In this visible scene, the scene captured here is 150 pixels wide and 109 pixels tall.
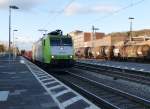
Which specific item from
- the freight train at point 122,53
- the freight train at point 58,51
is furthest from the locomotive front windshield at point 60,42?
the freight train at point 122,53

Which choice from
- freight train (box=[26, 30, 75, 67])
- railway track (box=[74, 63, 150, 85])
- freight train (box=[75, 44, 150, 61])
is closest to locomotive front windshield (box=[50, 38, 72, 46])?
freight train (box=[26, 30, 75, 67])

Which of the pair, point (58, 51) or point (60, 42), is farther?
point (60, 42)

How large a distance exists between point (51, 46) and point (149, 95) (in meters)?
16.5

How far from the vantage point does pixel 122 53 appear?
64.4m

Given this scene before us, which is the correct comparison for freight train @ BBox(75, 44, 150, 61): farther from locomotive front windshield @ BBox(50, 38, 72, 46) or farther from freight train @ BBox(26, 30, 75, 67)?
freight train @ BBox(26, 30, 75, 67)

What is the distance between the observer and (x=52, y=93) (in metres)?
15.6

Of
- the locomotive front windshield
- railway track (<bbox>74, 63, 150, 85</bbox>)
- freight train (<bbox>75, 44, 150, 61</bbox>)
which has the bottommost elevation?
railway track (<bbox>74, 63, 150, 85</bbox>)

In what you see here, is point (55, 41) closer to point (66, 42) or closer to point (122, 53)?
point (66, 42)

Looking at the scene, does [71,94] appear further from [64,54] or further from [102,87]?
[64,54]

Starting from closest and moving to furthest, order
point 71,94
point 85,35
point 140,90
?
point 71,94 → point 140,90 → point 85,35

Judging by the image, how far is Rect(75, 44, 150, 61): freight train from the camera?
56.3m

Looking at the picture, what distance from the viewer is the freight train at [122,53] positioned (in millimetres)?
56312

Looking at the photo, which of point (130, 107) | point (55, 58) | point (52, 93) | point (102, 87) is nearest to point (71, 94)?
point (52, 93)

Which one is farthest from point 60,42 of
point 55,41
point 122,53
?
point 122,53
